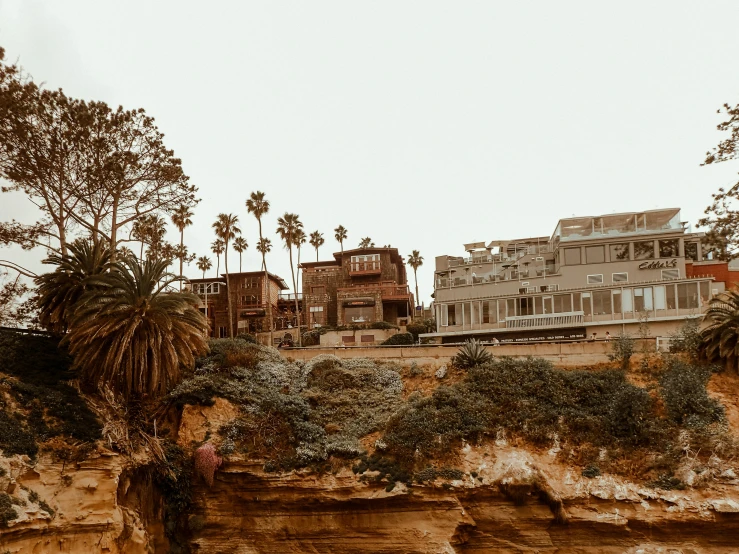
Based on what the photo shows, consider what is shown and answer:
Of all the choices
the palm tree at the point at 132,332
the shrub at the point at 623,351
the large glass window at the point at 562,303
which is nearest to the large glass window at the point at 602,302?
the large glass window at the point at 562,303

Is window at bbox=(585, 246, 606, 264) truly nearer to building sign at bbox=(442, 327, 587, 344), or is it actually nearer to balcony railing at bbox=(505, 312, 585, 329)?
balcony railing at bbox=(505, 312, 585, 329)

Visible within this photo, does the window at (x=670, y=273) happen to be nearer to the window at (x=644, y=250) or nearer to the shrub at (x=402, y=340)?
the window at (x=644, y=250)

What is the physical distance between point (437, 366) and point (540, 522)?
1112cm

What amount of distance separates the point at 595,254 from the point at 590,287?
2924 millimetres

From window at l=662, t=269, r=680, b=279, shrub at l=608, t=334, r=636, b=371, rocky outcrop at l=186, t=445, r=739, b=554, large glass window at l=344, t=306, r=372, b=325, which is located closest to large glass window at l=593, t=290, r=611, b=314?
window at l=662, t=269, r=680, b=279

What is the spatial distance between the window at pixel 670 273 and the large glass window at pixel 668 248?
1.22 metres

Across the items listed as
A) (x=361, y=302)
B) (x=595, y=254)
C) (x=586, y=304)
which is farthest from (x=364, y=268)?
(x=586, y=304)

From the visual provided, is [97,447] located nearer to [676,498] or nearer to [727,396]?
[676,498]

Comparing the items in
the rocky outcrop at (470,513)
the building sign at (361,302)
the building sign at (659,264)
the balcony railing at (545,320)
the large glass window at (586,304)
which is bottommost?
the rocky outcrop at (470,513)

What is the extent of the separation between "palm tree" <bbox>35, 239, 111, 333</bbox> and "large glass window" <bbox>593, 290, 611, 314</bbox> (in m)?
31.6

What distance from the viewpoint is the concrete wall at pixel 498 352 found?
3338 cm

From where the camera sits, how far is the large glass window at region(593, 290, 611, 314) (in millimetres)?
42688

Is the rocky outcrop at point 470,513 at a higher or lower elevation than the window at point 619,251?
lower

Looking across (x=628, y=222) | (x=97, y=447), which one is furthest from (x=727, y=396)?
(x=97, y=447)
